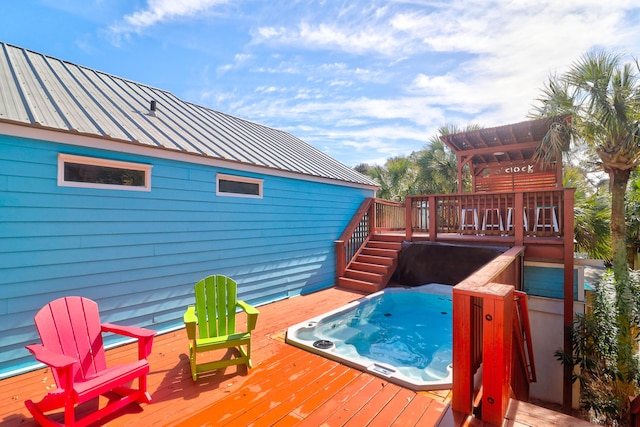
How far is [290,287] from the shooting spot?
6.38m

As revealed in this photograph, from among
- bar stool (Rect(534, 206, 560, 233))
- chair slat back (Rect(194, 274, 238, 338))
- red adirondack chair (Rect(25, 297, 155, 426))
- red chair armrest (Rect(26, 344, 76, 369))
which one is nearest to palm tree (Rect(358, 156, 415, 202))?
bar stool (Rect(534, 206, 560, 233))

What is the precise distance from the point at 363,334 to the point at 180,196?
3.69 metres

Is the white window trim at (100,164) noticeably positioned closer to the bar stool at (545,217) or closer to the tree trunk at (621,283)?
the bar stool at (545,217)

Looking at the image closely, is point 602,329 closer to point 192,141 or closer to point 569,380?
point 569,380

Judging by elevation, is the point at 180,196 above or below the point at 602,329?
above

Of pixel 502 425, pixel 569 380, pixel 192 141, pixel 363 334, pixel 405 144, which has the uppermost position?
pixel 405 144

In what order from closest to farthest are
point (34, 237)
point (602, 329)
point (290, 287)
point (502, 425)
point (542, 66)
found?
point (502, 425), point (34, 237), point (602, 329), point (290, 287), point (542, 66)

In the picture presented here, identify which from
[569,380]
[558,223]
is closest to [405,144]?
[558,223]

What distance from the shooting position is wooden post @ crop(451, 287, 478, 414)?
210cm

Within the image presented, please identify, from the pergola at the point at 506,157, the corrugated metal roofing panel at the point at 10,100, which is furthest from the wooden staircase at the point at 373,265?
the corrugated metal roofing panel at the point at 10,100

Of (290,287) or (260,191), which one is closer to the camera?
(260,191)

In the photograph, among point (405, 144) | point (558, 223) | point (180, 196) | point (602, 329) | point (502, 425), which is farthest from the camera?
point (405, 144)

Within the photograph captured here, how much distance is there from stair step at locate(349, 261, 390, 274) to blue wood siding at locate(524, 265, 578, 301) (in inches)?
112

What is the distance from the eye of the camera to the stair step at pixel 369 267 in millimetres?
7133
